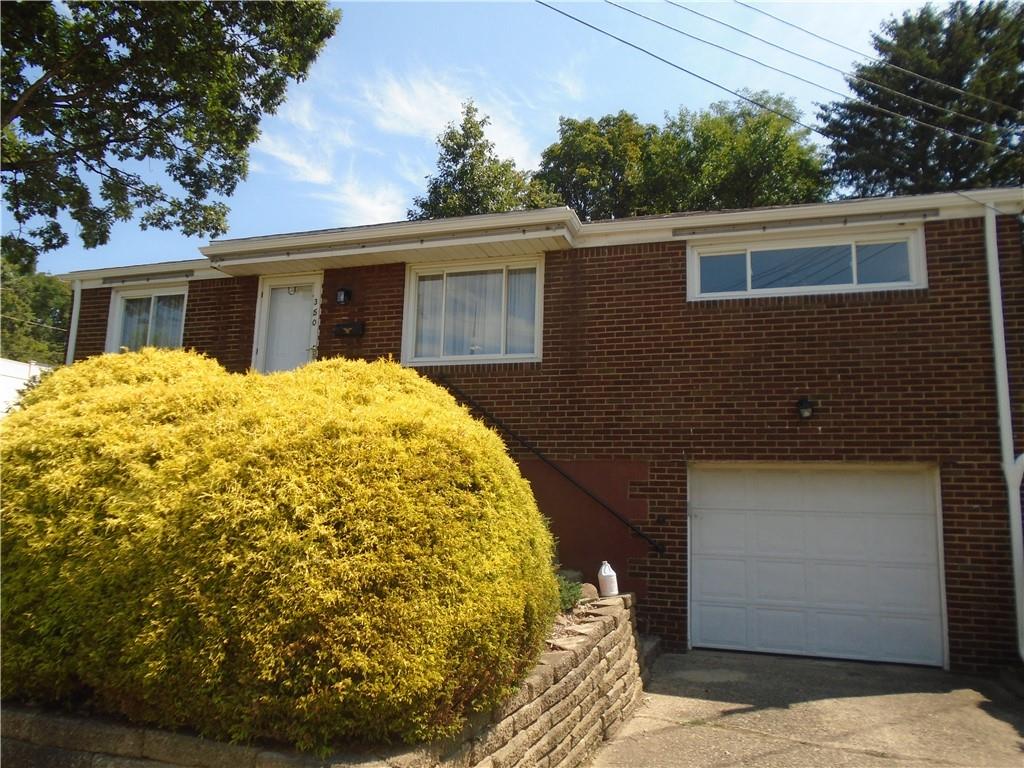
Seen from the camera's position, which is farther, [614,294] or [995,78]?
[995,78]

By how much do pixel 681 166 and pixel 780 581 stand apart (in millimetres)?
19676


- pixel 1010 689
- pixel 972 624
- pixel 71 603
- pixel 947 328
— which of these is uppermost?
pixel 947 328

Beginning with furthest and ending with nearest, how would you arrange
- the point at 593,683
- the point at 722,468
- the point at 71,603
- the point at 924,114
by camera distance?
the point at 924,114 < the point at 722,468 < the point at 593,683 < the point at 71,603

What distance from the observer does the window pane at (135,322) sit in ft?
35.5

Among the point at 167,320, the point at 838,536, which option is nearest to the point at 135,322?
the point at 167,320

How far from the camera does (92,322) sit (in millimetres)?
11016

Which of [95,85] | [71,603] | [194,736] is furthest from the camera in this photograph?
[95,85]

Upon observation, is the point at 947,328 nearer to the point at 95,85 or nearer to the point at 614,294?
the point at 614,294

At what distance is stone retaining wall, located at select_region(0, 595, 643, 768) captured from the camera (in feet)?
9.52

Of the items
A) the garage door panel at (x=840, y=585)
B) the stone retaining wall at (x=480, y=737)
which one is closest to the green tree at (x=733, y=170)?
the garage door panel at (x=840, y=585)

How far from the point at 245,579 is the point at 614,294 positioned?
6.18 m

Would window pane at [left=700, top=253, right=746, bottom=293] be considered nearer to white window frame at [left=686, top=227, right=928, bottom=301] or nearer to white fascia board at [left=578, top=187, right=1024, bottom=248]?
white window frame at [left=686, top=227, right=928, bottom=301]

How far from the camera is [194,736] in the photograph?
9.75ft

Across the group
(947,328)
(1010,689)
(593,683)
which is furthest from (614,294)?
(1010,689)
